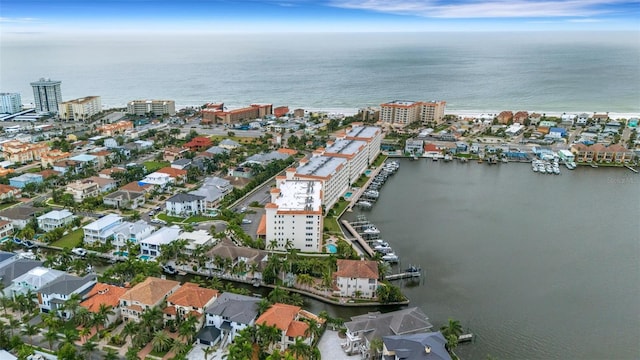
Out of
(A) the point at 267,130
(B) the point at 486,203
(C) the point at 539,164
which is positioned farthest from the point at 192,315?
(A) the point at 267,130

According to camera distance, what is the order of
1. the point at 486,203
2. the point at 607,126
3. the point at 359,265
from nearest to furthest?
the point at 359,265
the point at 486,203
the point at 607,126

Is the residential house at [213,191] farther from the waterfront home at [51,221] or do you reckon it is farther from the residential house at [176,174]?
the waterfront home at [51,221]

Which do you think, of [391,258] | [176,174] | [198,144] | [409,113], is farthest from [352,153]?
[409,113]

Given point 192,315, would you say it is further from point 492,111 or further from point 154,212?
point 492,111

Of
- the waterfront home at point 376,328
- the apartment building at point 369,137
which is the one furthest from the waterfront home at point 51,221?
the apartment building at point 369,137

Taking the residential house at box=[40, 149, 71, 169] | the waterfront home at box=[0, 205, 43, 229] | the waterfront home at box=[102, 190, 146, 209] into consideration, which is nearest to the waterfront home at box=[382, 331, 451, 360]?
the waterfront home at box=[102, 190, 146, 209]
